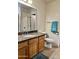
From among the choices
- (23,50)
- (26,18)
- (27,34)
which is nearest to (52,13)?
(26,18)

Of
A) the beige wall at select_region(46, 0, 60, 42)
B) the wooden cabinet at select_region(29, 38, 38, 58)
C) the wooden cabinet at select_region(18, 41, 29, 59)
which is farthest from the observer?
the beige wall at select_region(46, 0, 60, 42)

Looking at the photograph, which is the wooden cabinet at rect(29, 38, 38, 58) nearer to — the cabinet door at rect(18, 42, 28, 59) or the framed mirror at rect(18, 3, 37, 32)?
the cabinet door at rect(18, 42, 28, 59)

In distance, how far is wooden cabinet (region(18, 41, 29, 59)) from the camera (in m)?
3.02

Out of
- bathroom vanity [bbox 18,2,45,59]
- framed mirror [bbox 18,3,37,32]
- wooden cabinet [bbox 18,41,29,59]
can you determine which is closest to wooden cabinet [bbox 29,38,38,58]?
bathroom vanity [bbox 18,2,45,59]

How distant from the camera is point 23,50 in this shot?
3258 millimetres

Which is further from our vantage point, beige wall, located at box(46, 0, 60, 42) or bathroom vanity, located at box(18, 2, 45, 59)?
beige wall, located at box(46, 0, 60, 42)

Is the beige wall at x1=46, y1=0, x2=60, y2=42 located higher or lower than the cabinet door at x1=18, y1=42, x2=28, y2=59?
higher
